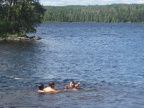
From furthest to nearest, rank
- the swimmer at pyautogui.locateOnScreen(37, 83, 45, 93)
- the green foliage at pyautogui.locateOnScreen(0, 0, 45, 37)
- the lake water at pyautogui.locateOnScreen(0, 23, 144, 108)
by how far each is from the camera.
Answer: the green foliage at pyautogui.locateOnScreen(0, 0, 45, 37) < the swimmer at pyautogui.locateOnScreen(37, 83, 45, 93) < the lake water at pyautogui.locateOnScreen(0, 23, 144, 108)

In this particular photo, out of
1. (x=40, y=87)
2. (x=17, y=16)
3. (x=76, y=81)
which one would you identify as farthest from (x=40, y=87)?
(x=17, y=16)

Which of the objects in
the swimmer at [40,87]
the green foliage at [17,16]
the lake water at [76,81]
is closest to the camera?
the lake water at [76,81]

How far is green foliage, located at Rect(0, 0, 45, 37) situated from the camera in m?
69.2

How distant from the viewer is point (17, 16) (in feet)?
231

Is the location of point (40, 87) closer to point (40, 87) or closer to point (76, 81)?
point (40, 87)

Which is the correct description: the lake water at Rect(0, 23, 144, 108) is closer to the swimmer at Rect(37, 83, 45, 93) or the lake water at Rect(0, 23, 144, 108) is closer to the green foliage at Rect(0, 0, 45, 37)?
the swimmer at Rect(37, 83, 45, 93)

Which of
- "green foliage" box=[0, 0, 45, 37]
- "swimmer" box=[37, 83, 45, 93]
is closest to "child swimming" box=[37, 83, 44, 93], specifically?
"swimmer" box=[37, 83, 45, 93]

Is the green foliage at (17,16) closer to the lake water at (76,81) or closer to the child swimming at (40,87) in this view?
the lake water at (76,81)

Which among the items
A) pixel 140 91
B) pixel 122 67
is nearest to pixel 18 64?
pixel 122 67

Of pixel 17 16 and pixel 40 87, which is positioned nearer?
pixel 40 87

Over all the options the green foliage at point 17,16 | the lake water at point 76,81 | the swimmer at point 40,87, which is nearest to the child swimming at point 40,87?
the swimmer at point 40,87

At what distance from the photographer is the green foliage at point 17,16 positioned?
69188 millimetres

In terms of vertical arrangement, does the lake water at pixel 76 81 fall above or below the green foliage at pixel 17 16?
below

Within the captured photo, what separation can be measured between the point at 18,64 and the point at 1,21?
3632cm
